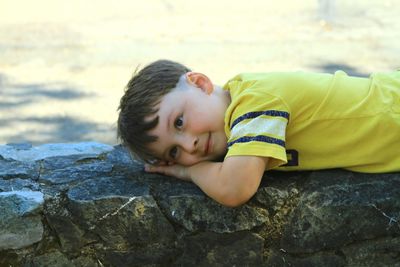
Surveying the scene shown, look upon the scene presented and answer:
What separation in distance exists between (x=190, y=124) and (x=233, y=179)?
8.1 inches

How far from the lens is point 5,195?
1982 millimetres

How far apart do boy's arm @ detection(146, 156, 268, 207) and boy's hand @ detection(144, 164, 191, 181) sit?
0.10 m

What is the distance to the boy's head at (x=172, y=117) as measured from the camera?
1.98 meters

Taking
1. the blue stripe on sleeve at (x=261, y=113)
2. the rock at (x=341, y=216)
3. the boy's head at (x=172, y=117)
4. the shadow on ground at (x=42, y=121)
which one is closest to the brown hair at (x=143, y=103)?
the boy's head at (x=172, y=117)

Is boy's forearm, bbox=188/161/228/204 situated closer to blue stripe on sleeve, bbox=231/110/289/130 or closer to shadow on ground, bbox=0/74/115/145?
blue stripe on sleeve, bbox=231/110/289/130

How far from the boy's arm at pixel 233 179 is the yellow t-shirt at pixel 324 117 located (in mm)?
65

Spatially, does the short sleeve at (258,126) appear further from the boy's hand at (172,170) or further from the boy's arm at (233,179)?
the boy's hand at (172,170)

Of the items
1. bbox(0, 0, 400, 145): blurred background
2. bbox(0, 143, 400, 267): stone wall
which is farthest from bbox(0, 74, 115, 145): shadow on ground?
bbox(0, 143, 400, 267): stone wall

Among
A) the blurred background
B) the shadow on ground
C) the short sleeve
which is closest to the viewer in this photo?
the short sleeve

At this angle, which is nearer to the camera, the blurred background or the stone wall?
the stone wall

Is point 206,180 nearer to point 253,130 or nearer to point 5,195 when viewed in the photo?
point 253,130

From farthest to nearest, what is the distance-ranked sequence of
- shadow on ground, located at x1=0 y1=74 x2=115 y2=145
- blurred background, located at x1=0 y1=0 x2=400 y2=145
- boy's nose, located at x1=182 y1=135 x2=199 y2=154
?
blurred background, located at x1=0 y1=0 x2=400 y2=145 → shadow on ground, located at x1=0 y1=74 x2=115 y2=145 → boy's nose, located at x1=182 y1=135 x2=199 y2=154

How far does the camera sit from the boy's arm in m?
1.87

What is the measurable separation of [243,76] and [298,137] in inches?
9.9
